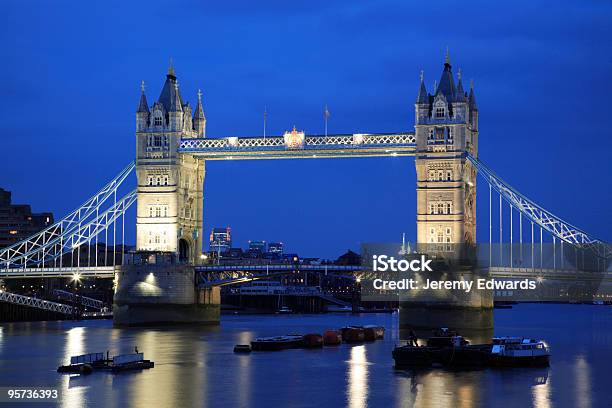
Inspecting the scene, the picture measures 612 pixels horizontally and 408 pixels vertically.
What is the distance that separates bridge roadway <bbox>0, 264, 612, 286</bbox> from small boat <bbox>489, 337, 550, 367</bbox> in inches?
891

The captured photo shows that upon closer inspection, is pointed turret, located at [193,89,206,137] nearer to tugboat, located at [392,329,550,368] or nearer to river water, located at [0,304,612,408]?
river water, located at [0,304,612,408]

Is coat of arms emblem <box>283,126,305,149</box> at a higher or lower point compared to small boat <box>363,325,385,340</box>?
higher

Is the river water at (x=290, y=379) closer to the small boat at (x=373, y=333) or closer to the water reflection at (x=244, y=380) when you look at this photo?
the water reflection at (x=244, y=380)

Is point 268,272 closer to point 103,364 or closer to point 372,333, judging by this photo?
point 372,333

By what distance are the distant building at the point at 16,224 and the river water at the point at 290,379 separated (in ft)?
313

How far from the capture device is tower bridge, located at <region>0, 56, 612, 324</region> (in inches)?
3637

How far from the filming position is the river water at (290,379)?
165 feet

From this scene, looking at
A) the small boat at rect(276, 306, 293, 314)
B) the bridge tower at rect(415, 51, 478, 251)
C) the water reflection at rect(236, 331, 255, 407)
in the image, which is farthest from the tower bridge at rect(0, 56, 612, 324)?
the small boat at rect(276, 306, 293, 314)

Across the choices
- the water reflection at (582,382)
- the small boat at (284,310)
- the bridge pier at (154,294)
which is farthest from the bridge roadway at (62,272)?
the small boat at (284,310)

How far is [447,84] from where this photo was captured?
310 ft

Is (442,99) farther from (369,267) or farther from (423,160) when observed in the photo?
(369,267)

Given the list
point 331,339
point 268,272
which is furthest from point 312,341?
point 268,272

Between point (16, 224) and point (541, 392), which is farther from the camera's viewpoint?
point (16, 224)

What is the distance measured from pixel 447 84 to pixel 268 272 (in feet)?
69.5
